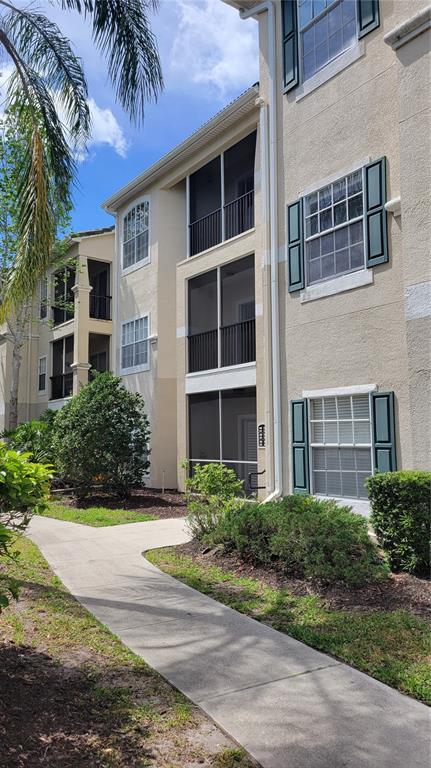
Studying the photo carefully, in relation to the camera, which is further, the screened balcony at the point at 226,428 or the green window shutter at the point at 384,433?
the screened balcony at the point at 226,428

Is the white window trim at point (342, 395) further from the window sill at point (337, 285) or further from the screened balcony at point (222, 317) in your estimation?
the screened balcony at point (222, 317)

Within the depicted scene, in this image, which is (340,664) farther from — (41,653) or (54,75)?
(54,75)

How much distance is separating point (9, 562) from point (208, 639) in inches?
158

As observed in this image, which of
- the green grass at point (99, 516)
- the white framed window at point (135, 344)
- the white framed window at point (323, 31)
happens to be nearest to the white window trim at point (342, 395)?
the green grass at point (99, 516)

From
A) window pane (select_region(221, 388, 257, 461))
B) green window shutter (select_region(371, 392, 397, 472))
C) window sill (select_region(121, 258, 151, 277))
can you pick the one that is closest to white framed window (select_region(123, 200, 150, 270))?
window sill (select_region(121, 258, 151, 277))

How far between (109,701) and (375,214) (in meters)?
7.76

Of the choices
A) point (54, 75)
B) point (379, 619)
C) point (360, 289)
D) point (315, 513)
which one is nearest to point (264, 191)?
point (360, 289)

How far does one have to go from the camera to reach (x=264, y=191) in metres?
11.6

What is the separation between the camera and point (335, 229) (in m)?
9.91

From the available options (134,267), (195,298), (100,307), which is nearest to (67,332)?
(100,307)

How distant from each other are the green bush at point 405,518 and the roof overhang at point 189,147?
9.08 meters

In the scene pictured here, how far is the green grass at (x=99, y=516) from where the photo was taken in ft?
37.1

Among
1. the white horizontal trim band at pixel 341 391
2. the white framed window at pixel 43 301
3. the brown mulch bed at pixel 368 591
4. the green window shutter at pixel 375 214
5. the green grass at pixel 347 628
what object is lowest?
the green grass at pixel 347 628

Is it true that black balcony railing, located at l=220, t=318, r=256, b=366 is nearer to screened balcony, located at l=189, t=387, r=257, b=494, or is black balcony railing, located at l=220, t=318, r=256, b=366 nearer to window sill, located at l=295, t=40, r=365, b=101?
screened balcony, located at l=189, t=387, r=257, b=494
